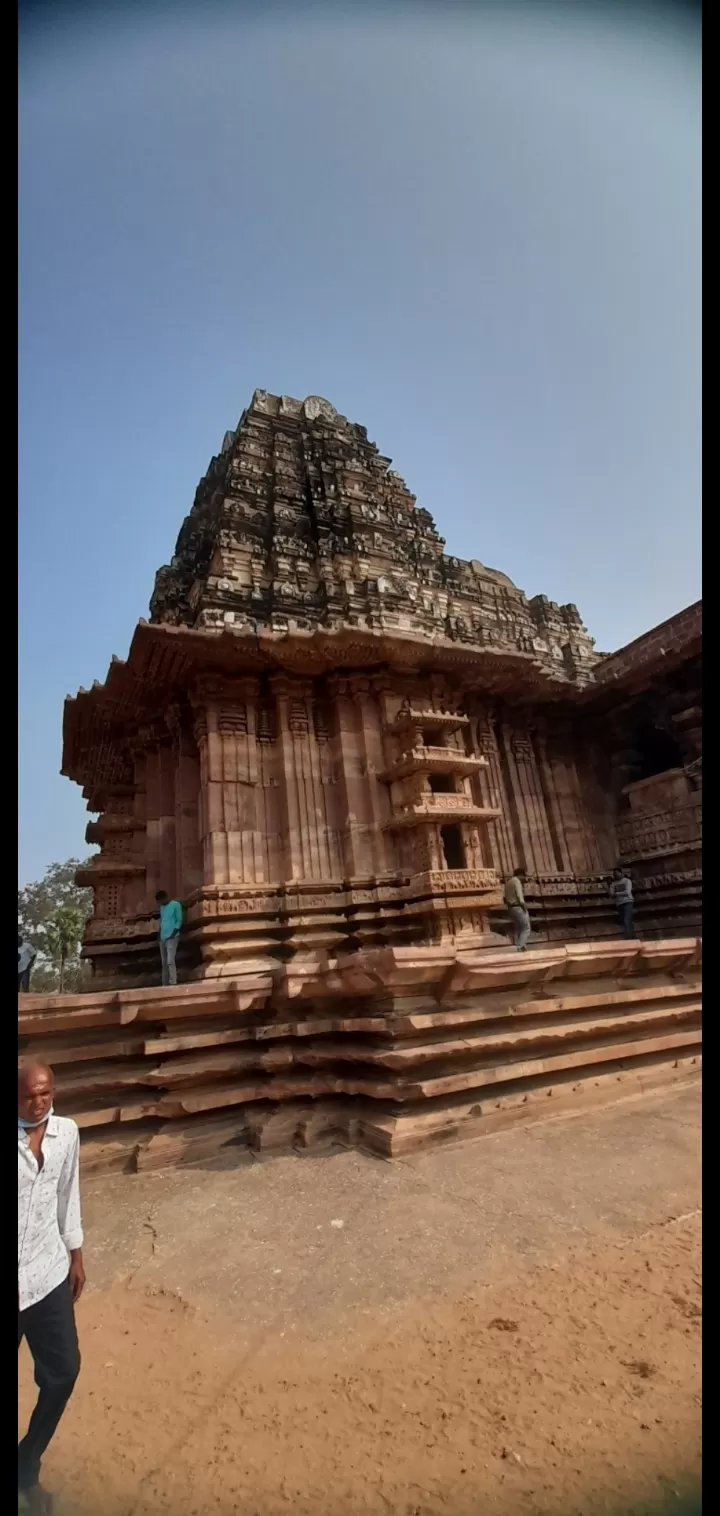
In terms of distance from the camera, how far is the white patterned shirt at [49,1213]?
2.60 metres

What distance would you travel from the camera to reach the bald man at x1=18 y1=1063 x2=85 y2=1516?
8.33 ft

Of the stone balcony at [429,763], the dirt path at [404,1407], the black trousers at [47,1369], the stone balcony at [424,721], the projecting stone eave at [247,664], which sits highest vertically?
the projecting stone eave at [247,664]

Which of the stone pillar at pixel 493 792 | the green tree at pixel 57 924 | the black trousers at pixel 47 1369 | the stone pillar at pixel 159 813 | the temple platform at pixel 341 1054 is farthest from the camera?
the green tree at pixel 57 924

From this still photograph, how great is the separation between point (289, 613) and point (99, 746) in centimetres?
449

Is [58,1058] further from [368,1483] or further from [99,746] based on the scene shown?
[99,746]

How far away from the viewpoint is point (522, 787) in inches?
494

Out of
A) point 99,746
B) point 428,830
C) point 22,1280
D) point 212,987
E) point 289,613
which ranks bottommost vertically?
point 22,1280

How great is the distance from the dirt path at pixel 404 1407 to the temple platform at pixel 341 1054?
7.38 ft

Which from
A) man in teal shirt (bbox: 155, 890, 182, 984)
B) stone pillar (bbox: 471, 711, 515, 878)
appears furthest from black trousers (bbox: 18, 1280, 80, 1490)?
stone pillar (bbox: 471, 711, 515, 878)

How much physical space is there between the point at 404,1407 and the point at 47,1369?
1.55 metres

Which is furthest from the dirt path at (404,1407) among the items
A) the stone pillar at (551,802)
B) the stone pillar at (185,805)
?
the stone pillar at (551,802)

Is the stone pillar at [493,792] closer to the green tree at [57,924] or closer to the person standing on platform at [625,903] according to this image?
the person standing on platform at [625,903]

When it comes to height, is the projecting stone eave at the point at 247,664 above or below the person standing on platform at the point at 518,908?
above
